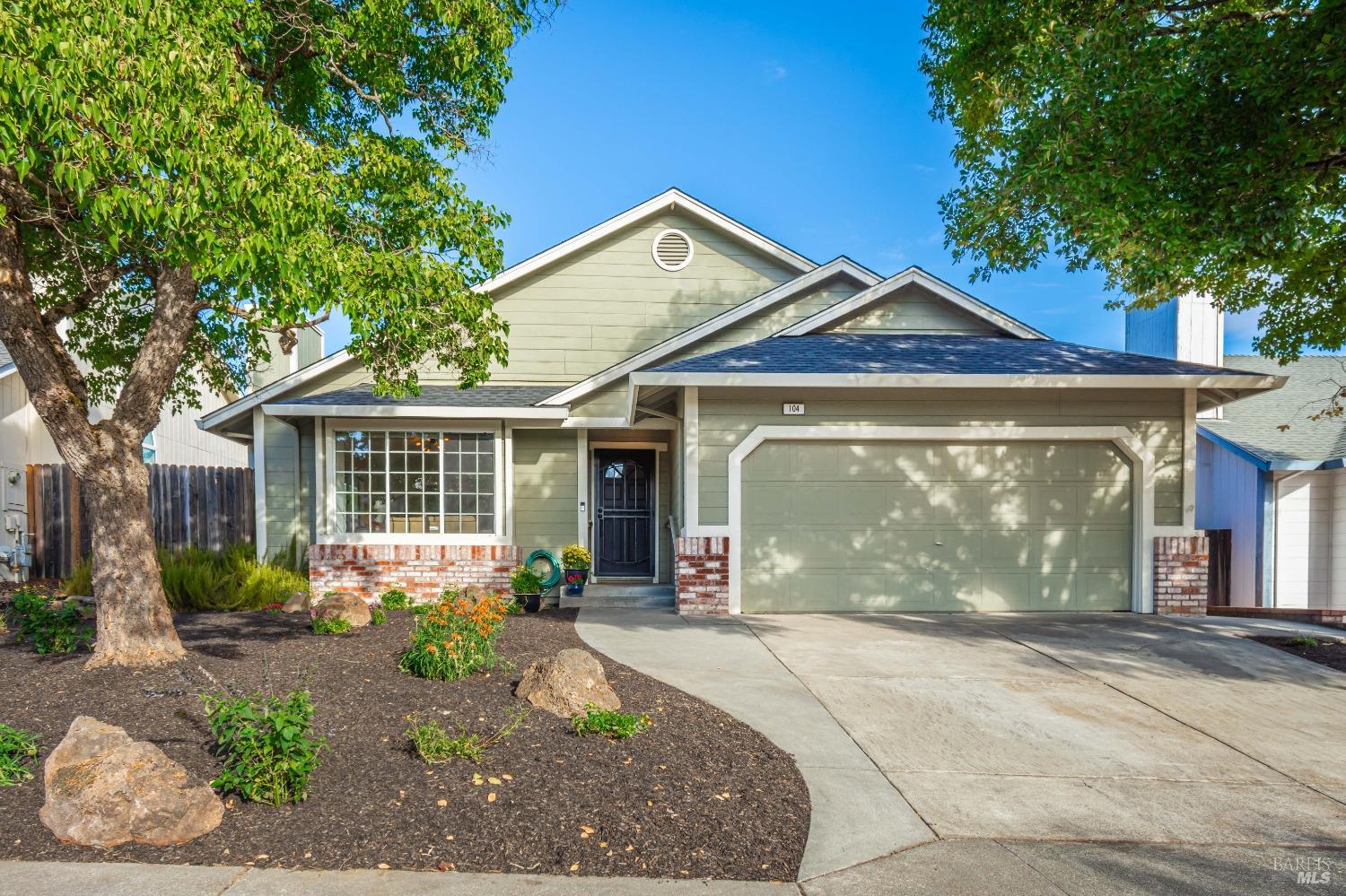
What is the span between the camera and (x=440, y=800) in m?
3.76

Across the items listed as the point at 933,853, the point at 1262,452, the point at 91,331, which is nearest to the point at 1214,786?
the point at 933,853

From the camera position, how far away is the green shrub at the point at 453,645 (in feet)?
18.9

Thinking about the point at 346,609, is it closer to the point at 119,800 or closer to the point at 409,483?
the point at 409,483

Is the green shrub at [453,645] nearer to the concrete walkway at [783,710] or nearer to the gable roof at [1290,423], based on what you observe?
the concrete walkway at [783,710]

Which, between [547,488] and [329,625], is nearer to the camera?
[329,625]

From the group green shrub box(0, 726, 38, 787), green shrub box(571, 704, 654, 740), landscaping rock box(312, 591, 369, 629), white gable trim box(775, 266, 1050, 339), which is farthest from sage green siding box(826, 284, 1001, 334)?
green shrub box(0, 726, 38, 787)

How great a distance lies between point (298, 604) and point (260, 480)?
2.51 meters

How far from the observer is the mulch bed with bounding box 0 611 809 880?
3357 mm

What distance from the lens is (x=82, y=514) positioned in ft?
38.7

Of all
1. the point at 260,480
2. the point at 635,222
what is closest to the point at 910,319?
the point at 635,222

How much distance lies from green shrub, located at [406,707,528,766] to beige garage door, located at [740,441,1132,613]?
556cm

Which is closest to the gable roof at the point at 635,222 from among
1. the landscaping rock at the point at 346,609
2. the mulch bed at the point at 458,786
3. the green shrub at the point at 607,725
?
the landscaping rock at the point at 346,609

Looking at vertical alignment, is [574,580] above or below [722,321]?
below

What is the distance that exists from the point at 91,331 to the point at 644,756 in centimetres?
748
